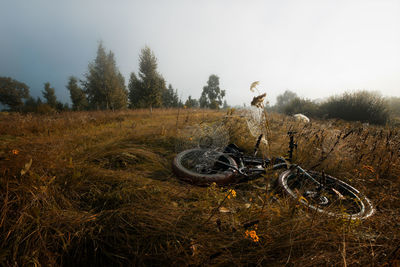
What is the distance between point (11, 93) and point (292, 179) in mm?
60675

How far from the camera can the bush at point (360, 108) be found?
9711 mm

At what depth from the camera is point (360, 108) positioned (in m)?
10.2

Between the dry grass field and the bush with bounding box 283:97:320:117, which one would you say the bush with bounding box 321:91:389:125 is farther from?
the dry grass field

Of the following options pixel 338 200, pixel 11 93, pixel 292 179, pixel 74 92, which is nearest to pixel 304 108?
pixel 292 179

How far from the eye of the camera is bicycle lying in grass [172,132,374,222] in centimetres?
170

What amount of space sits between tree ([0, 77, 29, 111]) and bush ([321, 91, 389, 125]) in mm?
59216

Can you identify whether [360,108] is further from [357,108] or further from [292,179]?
[292,179]

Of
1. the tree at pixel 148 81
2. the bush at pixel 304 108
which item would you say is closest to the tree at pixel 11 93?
the tree at pixel 148 81

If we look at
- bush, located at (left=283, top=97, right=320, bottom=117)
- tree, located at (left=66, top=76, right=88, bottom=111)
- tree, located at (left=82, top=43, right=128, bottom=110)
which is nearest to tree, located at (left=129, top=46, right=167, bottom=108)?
tree, located at (left=82, top=43, right=128, bottom=110)

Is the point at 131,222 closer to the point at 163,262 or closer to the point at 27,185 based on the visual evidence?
the point at 163,262

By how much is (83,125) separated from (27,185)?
5.48 meters

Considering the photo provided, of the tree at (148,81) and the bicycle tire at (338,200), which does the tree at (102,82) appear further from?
the bicycle tire at (338,200)

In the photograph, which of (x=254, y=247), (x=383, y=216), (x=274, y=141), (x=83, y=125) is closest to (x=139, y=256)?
(x=254, y=247)

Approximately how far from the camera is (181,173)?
2.44 metres
